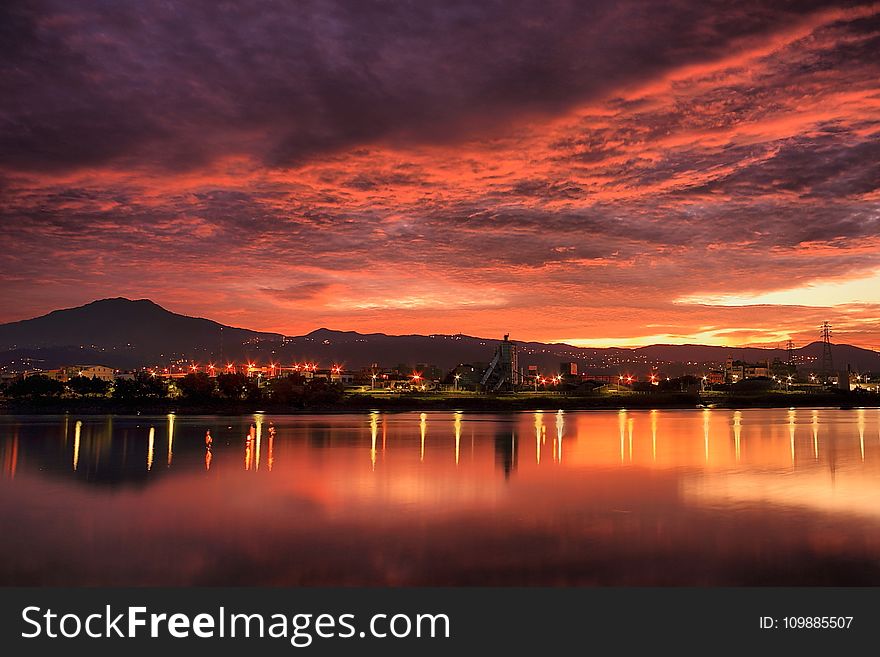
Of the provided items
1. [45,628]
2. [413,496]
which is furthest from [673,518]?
[45,628]

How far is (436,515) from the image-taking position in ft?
55.1

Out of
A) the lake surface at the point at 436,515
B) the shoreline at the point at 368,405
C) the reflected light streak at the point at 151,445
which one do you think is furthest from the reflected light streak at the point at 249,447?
the shoreline at the point at 368,405

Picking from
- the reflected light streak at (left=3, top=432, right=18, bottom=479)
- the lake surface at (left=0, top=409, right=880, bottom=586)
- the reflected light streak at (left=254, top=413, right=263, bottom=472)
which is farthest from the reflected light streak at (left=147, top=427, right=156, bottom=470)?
the reflected light streak at (left=3, top=432, right=18, bottom=479)

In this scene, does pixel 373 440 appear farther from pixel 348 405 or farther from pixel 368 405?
pixel 368 405

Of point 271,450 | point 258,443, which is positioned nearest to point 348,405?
point 258,443

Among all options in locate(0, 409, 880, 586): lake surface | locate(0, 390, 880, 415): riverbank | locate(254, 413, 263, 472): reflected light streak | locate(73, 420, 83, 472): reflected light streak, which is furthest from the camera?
locate(0, 390, 880, 415): riverbank

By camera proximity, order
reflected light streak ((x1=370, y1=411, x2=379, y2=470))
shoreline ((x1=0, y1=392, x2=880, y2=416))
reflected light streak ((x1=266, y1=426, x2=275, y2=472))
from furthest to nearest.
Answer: shoreline ((x1=0, y1=392, x2=880, y2=416))
reflected light streak ((x1=370, y1=411, x2=379, y2=470))
reflected light streak ((x1=266, y1=426, x2=275, y2=472))

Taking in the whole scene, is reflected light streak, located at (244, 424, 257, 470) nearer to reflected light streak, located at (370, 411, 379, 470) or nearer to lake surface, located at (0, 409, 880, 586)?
lake surface, located at (0, 409, 880, 586)

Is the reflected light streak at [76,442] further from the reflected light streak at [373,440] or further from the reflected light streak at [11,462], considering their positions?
the reflected light streak at [373,440]

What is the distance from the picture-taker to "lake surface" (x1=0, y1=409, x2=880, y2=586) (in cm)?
1202

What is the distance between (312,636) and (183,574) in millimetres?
3489

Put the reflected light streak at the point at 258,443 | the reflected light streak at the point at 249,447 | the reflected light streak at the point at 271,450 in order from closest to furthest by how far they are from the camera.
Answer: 1. the reflected light streak at the point at 271,450
2. the reflected light streak at the point at 258,443
3. the reflected light streak at the point at 249,447

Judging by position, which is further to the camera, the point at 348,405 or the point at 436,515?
the point at 348,405

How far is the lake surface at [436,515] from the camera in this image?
12.0m
